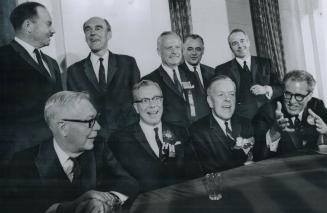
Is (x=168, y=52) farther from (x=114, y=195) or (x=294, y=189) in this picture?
(x=294, y=189)

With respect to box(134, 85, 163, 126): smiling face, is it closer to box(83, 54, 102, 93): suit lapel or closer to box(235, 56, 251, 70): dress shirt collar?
box(83, 54, 102, 93): suit lapel

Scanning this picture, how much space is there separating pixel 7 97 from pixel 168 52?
4.32 feet

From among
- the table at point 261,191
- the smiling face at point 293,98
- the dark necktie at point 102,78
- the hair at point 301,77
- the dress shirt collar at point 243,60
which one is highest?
the dress shirt collar at point 243,60

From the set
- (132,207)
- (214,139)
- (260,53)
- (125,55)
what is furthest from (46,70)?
(260,53)

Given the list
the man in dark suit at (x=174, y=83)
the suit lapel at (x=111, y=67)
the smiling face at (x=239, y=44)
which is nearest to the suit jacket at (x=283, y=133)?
the smiling face at (x=239, y=44)

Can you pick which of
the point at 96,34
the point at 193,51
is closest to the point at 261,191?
the point at 193,51

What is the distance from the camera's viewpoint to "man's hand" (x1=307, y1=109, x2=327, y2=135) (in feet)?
13.0

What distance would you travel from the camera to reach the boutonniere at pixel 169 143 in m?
3.32

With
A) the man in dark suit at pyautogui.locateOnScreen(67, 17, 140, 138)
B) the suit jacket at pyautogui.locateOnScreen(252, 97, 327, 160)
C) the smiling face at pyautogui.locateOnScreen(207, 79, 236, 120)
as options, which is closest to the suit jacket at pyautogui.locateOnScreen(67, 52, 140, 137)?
the man in dark suit at pyautogui.locateOnScreen(67, 17, 140, 138)

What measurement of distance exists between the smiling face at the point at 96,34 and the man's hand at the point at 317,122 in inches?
82.2

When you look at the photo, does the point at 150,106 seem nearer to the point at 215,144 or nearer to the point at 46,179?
the point at 215,144

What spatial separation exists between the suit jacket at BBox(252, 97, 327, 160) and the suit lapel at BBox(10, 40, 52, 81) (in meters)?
1.92

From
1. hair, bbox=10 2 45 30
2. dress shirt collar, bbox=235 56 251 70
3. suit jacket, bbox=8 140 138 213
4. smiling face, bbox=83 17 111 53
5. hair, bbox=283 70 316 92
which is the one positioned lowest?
suit jacket, bbox=8 140 138 213

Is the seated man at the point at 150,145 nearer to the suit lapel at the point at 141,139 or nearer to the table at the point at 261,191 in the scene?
the suit lapel at the point at 141,139
